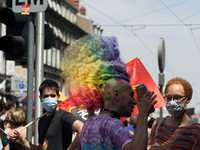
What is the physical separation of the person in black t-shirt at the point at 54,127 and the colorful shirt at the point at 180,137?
2.78ft

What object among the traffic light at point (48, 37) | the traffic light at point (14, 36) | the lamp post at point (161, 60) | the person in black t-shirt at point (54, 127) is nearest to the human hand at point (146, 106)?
the person in black t-shirt at point (54, 127)

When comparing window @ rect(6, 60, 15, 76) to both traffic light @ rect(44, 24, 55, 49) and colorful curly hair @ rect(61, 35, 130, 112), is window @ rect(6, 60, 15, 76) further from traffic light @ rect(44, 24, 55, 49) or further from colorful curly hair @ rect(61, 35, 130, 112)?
colorful curly hair @ rect(61, 35, 130, 112)

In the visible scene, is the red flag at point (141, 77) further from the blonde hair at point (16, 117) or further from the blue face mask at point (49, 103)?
the blonde hair at point (16, 117)

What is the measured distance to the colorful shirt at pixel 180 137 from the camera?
12.1ft

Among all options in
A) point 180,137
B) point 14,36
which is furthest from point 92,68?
point 14,36

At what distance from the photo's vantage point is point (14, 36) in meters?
5.36

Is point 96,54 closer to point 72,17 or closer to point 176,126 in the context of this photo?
point 176,126

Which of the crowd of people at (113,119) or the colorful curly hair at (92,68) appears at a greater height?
the colorful curly hair at (92,68)

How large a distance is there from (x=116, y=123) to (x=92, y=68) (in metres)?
0.54

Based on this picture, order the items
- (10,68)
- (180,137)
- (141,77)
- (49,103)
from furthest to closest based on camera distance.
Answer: (10,68)
(141,77)
(49,103)
(180,137)

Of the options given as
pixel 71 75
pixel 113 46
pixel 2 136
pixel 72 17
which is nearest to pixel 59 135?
pixel 2 136

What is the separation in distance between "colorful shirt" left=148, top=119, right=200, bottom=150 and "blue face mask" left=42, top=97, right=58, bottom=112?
1269 mm

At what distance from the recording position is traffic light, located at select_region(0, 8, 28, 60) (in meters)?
5.31

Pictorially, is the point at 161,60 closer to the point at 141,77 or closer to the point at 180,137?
the point at 141,77
